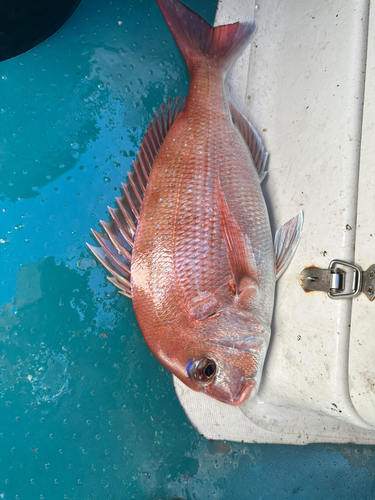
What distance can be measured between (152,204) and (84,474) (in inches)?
41.5

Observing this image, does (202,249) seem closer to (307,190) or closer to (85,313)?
(307,190)

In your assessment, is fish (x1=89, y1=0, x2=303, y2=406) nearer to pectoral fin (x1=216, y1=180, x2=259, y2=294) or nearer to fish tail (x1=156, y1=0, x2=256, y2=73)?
pectoral fin (x1=216, y1=180, x2=259, y2=294)

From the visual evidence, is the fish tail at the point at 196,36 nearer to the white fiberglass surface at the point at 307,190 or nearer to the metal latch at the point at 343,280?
the white fiberglass surface at the point at 307,190

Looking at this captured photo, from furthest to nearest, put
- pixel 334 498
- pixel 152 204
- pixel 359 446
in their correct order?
pixel 359 446
pixel 334 498
pixel 152 204

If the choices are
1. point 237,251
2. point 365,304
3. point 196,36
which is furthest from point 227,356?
point 196,36

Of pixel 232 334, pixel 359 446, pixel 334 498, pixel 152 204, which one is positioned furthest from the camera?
pixel 359 446

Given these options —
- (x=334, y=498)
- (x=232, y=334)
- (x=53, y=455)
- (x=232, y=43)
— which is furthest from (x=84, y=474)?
(x=232, y=43)

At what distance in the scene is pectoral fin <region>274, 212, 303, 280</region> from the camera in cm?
125

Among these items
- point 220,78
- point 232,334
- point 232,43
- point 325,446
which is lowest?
point 325,446

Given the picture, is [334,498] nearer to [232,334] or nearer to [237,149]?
[232,334]

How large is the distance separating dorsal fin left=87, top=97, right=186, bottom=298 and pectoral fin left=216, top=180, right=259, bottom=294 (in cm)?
33

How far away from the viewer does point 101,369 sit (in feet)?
4.66

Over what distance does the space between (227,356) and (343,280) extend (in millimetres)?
444

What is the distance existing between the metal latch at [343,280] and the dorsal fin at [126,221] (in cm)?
68
